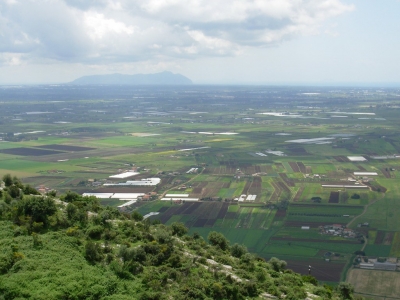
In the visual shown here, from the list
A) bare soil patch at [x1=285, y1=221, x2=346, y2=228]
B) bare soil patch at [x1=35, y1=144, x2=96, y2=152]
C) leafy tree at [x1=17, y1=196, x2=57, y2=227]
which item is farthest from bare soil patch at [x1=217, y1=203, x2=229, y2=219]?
bare soil patch at [x1=35, y1=144, x2=96, y2=152]

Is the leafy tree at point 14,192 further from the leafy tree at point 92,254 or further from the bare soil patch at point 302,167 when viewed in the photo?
the bare soil patch at point 302,167

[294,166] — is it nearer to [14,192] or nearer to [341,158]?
[341,158]

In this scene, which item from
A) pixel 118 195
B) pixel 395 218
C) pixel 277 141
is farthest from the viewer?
pixel 277 141

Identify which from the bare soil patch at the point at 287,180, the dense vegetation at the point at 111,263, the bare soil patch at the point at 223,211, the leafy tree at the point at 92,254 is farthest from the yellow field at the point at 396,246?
the leafy tree at the point at 92,254

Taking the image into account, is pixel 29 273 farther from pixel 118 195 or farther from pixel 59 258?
pixel 118 195

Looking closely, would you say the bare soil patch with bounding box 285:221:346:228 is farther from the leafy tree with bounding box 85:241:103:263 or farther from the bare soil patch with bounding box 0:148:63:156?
the bare soil patch with bounding box 0:148:63:156

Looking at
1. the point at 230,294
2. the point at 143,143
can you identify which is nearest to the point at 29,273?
the point at 230,294
